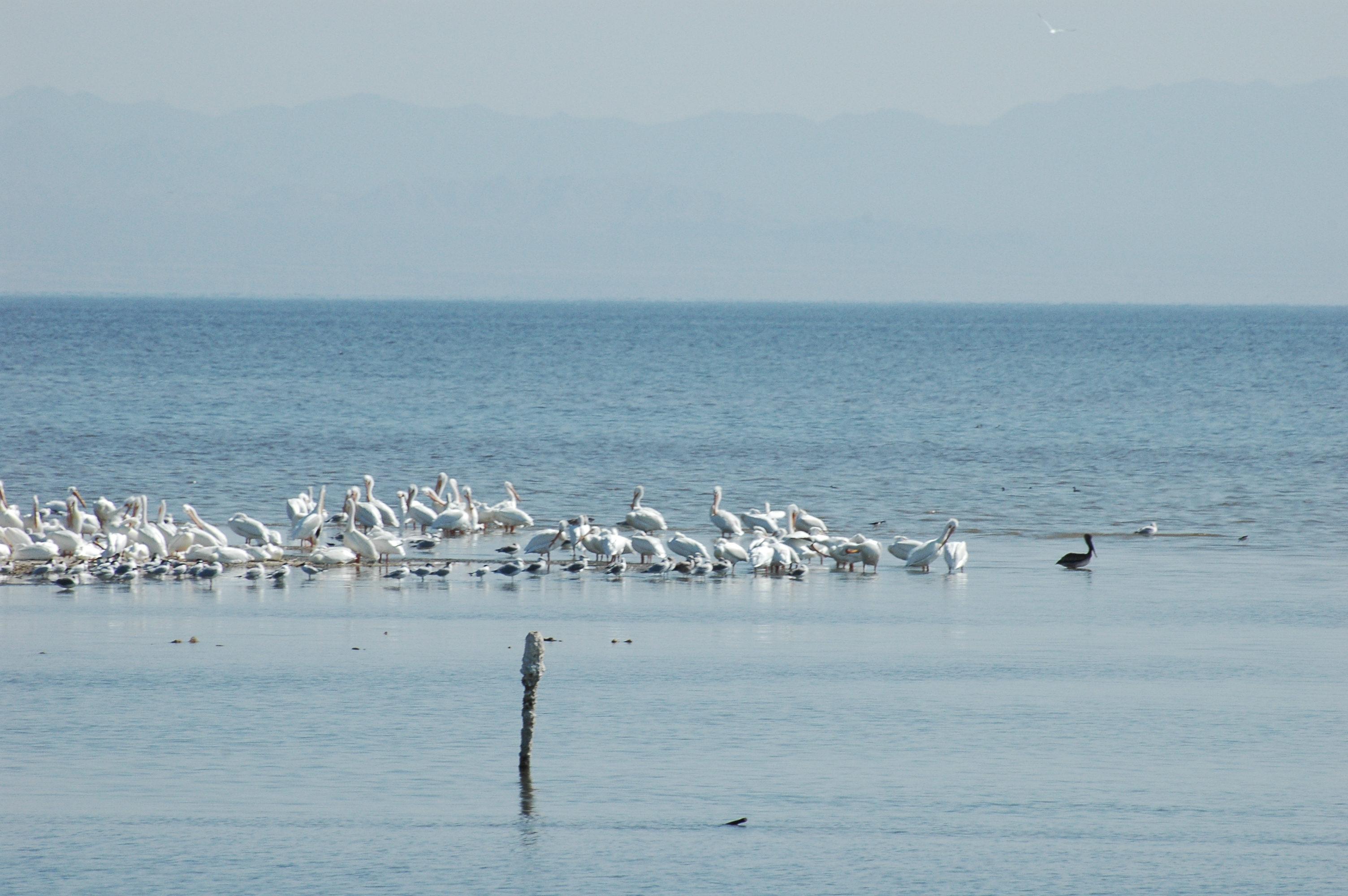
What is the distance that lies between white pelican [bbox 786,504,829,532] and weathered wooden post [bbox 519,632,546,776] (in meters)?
12.8

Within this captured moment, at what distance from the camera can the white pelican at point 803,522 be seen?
24.6 metres

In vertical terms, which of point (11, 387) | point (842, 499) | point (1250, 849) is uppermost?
point (11, 387)

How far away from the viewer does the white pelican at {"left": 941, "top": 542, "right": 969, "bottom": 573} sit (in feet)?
72.5

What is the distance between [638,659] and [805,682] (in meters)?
1.74

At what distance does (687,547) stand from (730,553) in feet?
1.93

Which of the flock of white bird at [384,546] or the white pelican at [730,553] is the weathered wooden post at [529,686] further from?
the white pelican at [730,553]

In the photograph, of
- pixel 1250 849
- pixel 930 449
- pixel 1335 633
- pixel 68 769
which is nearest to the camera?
pixel 1250 849

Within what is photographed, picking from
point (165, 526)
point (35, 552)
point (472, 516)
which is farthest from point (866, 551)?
point (35, 552)

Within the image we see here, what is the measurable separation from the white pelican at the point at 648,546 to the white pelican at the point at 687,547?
163mm

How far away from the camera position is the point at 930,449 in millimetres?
41938

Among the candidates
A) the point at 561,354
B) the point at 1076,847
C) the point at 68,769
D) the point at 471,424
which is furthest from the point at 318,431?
the point at 561,354

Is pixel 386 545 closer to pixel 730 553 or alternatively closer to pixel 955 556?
pixel 730 553

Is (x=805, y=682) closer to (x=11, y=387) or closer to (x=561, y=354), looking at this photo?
(x=11, y=387)

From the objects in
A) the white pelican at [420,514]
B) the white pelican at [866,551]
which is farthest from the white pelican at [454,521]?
Answer: the white pelican at [866,551]
